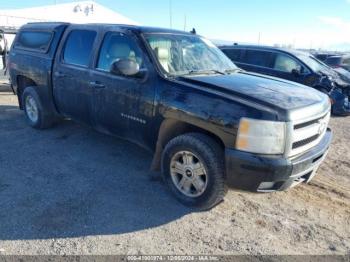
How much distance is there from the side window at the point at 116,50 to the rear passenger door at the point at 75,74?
0.27 meters

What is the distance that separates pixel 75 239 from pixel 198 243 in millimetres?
1138

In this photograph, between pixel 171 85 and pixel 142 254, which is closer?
pixel 142 254

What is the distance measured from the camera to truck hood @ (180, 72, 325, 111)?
330 centimetres

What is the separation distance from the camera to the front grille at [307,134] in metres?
3.24

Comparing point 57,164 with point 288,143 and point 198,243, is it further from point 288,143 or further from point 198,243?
point 288,143

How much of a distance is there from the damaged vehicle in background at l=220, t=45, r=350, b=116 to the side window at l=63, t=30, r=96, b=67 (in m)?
5.86

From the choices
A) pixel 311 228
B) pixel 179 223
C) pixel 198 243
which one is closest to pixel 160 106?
pixel 179 223

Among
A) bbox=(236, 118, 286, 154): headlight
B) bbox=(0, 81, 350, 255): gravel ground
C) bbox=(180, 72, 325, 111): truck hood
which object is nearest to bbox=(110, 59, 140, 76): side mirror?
bbox=(180, 72, 325, 111): truck hood

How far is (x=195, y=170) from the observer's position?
11.9 feet

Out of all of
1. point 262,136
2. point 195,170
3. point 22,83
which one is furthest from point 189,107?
point 22,83

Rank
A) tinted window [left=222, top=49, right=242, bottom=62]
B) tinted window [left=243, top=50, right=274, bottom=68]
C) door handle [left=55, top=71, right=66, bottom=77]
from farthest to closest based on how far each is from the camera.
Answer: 1. tinted window [left=222, top=49, right=242, bottom=62]
2. tinted window [left=243, top=50, right=274, bottom=68]
3. door handle [left=55, top=71, right=66, bottom=77]

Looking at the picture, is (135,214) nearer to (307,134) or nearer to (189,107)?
(189,107)

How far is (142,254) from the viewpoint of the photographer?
117 inches

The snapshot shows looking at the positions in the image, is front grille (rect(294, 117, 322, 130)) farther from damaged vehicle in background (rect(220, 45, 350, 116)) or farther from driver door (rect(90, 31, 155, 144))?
damaged vehicle in background (rect(220, 45, 350, 116))
